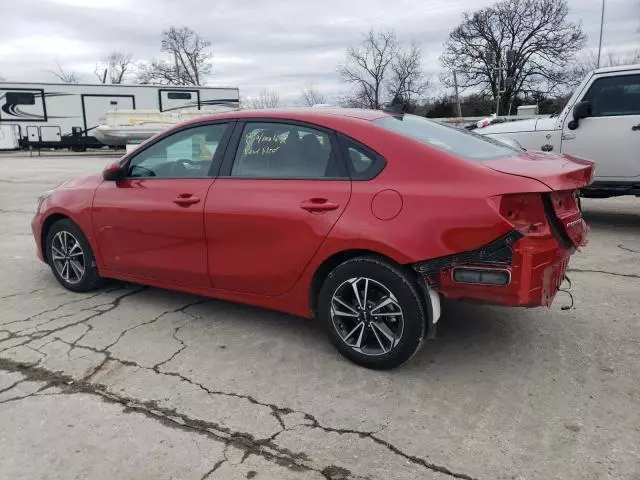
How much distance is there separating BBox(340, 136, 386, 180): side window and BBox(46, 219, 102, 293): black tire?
2.64m

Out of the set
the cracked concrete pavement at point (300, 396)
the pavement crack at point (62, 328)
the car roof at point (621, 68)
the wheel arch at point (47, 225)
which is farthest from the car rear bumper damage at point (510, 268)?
the car roof at point (621, 68)

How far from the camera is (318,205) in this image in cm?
337

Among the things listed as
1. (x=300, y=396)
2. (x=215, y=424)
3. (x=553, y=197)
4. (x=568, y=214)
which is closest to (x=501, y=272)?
(x=553, y=197)

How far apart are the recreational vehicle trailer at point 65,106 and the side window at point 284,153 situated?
26779 millimetres

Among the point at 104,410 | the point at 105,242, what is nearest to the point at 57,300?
the point at 105,242

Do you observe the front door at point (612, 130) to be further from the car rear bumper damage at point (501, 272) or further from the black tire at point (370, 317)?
the black tire at point (370, 317)

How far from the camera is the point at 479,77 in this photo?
4778cm

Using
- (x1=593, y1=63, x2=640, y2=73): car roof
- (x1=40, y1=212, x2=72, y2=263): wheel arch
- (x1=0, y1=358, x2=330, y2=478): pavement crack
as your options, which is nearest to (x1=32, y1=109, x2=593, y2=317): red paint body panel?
(x1=40, y1=212, x2=72, y2=263): wheel arch

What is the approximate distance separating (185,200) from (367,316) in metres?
1.61

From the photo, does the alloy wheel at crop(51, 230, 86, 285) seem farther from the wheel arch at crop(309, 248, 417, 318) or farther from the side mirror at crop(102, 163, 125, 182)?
the wheel arch at crop(309, 248, 417, 318)

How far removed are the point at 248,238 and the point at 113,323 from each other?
140 cm

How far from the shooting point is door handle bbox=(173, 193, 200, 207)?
3914mm

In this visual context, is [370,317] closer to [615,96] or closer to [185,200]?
[185,200]

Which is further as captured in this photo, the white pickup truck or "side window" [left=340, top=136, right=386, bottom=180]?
the white pickup truck
